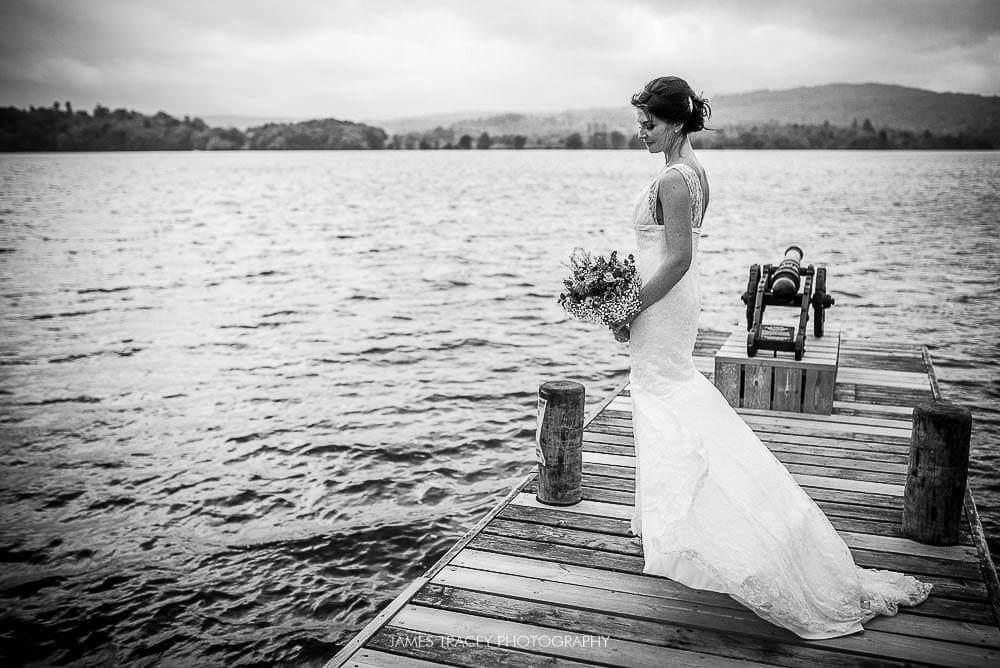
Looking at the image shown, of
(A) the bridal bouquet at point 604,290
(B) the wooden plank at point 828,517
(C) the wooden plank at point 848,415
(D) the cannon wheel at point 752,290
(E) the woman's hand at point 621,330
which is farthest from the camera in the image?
(D) the cannon wheel at point 752,290

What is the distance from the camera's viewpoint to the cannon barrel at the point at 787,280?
9.62 m

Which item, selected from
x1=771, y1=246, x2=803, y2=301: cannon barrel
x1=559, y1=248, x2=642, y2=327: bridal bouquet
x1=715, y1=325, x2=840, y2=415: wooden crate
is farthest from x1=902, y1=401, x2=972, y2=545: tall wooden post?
x1=771, y1=246, x2=803, y2=301: cannon barrel

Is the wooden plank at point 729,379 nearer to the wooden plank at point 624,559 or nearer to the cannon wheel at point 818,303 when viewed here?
the cannon wheel at point 818,303

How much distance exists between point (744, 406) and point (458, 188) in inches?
3064

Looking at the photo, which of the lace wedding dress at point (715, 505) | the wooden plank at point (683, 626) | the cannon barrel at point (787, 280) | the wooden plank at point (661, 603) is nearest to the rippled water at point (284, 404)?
the wooden plank at point (661, 603)

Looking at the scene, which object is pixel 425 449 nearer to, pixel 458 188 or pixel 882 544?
pixel 882 544

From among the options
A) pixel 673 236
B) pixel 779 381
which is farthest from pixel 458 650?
pixel 779 381

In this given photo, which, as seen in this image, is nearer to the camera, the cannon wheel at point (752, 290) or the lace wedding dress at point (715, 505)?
the lace wedding dress at point (715, 505)

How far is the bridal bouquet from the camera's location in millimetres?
4625

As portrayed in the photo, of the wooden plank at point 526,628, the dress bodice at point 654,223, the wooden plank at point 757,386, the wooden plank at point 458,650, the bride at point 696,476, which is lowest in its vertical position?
the wooden plank at point 458,650

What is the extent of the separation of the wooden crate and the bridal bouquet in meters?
4.50

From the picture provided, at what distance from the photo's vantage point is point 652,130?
4598 mm

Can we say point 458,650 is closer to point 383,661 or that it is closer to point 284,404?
point 383,661

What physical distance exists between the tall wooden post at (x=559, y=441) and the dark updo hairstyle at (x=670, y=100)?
7.46 ft
